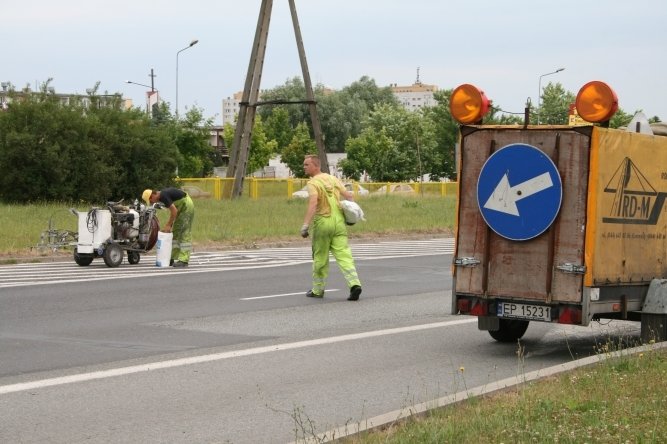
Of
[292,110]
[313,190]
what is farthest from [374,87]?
[313,190]

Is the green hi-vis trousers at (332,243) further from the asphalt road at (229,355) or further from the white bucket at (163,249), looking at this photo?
the white bucket at (163,249)

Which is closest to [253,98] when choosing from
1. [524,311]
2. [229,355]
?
[229,355]

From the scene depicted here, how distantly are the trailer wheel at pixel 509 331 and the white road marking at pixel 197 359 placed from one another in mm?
1188

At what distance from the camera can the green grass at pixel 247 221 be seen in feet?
93.0

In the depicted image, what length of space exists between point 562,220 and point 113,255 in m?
12.9

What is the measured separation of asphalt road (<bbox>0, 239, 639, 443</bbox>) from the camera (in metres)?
7.81

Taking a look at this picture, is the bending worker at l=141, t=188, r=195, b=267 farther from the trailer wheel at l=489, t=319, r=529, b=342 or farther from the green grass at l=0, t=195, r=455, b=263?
the trailer wheel at l=489, t=319, r=529, b=342

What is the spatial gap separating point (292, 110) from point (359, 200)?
84.5m

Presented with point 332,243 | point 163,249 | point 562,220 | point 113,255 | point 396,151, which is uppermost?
point 396,151

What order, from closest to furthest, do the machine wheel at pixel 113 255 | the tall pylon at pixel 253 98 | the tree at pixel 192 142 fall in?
the machine wheel at pixel 113 255, the tall pylon at pixel 253 98, the tree at pixel 192 142

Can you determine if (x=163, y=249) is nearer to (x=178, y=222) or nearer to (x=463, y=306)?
(x=178, y=222)

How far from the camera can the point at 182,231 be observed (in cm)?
2205

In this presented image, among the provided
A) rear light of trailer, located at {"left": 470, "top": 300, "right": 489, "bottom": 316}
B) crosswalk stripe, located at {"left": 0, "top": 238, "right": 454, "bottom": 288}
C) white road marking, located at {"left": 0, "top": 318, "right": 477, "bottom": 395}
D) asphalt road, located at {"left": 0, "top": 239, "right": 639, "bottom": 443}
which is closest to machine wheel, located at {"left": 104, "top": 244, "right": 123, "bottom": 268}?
crosswalk stripe, located at {"left": 0, "top": 238, "right": 454, "bottom": 288}

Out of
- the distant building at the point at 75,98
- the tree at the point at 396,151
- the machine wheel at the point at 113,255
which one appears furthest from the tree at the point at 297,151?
the machine wheel at the point at 113,255
